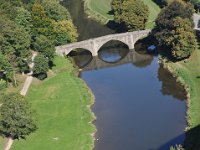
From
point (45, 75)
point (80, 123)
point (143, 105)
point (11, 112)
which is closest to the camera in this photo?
point (11, 112)

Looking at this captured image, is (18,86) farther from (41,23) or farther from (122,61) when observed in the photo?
(122,61)

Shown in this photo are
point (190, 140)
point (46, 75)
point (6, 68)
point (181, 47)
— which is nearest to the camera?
point (190, 140)

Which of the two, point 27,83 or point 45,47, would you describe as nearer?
point 27,83

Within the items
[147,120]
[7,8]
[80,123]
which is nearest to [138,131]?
[147,120]

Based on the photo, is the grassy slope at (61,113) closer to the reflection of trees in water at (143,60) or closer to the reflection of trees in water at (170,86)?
the reflection of trees in water at (170,86)

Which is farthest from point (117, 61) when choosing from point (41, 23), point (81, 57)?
point (41, 23)

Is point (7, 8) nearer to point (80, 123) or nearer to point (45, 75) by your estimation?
point (45, 75)
